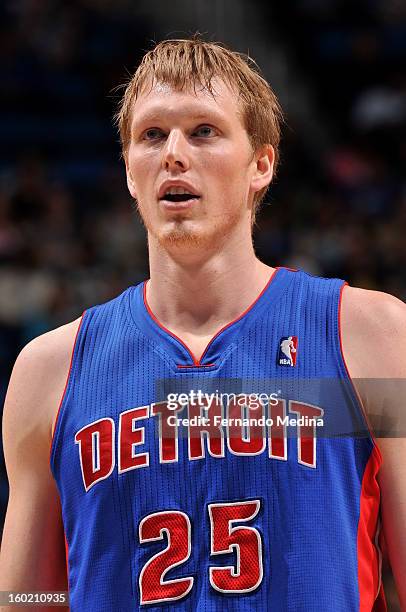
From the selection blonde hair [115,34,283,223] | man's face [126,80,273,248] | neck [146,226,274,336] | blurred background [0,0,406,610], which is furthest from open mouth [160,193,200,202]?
blurred background [0,0,406,610]

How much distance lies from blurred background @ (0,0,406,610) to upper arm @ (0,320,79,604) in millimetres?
4299

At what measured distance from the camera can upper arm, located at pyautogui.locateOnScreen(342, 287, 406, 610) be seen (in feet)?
7.39

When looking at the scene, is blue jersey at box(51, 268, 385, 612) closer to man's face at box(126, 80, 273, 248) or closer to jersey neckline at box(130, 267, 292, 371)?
jersey neckline at box(130, 267, 292, 371)

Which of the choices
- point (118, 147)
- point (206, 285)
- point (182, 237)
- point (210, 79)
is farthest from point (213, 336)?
point (118, 147)

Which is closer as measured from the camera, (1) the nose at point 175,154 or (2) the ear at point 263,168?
(1) the nose at point 175,154

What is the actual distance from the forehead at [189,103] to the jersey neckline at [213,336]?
42cm

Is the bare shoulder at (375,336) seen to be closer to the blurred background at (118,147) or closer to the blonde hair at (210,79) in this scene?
the blonde hair at (210,79)

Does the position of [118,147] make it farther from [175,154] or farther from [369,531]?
[369,531]

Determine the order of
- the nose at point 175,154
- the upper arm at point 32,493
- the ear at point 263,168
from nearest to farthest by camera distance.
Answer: the nose at point 175,154 → the upper arm at point 32,493 → the ear at point 263,168

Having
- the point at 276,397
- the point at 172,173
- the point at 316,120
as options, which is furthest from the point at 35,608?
the point at 316,120

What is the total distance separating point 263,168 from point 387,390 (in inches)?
26.9

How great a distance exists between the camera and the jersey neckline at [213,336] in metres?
2.40

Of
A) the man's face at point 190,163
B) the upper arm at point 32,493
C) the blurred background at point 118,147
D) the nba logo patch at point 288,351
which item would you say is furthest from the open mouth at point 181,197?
the blurred background at point 118,147

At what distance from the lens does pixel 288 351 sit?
→ 2.37 m
